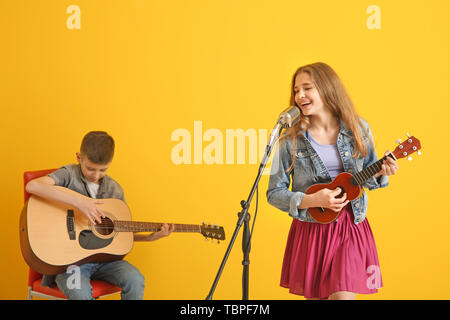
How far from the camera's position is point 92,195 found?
260 cm

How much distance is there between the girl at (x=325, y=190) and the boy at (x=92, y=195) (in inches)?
30.5

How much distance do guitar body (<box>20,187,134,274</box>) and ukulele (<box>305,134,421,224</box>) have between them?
1070mm

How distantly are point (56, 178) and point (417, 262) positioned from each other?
88.9 inches

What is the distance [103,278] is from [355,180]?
4.43 ft

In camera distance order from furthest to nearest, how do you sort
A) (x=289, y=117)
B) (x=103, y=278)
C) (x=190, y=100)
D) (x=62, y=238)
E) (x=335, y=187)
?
(x=190, y=100) < (x=103, y=278) < (x=62, y=238) < (x=335, y=187) < (x=289, y=117)

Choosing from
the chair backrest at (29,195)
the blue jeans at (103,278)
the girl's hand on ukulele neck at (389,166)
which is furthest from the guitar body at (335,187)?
the chair backrest at (29,195)

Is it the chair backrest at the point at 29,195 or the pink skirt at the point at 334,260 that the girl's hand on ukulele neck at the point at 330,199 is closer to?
the pink skirt at the point at 334,260

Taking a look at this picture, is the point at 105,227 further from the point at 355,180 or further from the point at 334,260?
the point at 355,180

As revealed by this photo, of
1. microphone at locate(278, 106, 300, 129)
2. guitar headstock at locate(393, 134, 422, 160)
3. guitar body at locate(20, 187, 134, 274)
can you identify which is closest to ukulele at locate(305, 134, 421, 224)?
guitar headstock at locate(393, 134, 422, 160)

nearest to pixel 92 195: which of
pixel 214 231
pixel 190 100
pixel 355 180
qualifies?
pixel 214 231

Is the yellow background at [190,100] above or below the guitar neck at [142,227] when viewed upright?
above

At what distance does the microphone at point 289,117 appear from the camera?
6.36 ft

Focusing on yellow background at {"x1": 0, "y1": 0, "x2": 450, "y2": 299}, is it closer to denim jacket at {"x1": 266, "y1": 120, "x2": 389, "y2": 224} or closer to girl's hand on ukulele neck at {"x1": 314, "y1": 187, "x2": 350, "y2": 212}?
denim jacket at {"x1": 266, "y1": 120, "x2": 389, "y2": 224}
